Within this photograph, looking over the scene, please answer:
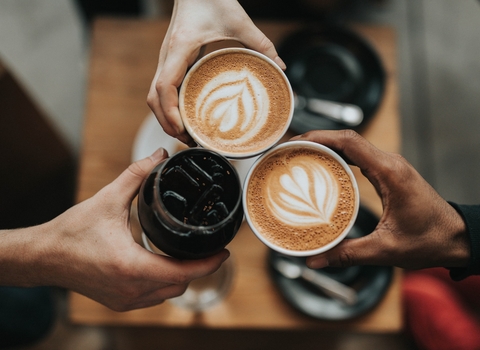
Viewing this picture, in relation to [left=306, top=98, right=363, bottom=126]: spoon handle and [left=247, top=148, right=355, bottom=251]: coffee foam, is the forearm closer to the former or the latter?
[left=247, top=148, right=355, bottom=251]: coffee foam

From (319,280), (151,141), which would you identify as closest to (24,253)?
(151,141)

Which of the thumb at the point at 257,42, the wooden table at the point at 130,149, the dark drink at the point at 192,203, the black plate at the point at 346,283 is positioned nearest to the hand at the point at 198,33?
the thumb at the point at 257,42

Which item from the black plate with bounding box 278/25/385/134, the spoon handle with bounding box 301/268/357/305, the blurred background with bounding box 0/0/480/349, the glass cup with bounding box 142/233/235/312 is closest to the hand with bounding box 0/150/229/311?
the glass cup with bounding box 142/233/235/312

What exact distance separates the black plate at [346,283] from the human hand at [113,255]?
457 millimetres

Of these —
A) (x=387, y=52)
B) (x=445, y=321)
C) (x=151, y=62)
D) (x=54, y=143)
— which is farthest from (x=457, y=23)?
(x=54, y=143)

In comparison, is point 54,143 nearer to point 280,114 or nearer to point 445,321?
point 280,114

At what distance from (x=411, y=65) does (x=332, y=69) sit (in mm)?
949

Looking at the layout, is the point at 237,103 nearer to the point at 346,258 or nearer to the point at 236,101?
the point at 236,101

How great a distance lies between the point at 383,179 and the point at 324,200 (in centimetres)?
11

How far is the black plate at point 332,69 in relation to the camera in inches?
48.8

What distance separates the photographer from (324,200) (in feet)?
2.58

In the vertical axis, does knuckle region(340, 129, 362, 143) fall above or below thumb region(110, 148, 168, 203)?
above

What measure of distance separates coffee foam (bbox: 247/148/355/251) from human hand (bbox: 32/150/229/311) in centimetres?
11

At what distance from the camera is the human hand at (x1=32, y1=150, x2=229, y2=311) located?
0.72 metres
